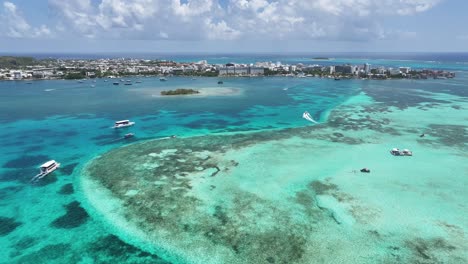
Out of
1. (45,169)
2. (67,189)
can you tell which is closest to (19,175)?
(45,169)

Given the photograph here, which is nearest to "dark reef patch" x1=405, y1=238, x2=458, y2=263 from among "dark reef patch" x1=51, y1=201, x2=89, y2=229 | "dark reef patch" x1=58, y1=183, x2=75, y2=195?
"dark reef patch" x1=51, y1=201, x2=89, y2=229

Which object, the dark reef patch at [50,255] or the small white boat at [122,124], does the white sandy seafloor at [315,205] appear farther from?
the small white boat at [122,124]

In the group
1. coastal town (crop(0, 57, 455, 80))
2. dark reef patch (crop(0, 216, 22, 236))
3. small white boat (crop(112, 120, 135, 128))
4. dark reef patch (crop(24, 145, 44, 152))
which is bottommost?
dark reef patch (crop(0, 216, 22, 236))

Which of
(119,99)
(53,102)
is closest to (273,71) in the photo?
(119,99)

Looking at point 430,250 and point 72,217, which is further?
point 72,217

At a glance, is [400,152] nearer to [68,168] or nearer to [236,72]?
[68,168]

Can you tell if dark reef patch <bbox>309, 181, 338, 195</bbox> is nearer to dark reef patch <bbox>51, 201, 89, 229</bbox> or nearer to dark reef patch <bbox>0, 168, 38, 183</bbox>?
dark reef patch <bbox>51, 201, 89, 229</bbox>

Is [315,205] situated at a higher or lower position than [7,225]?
higher
